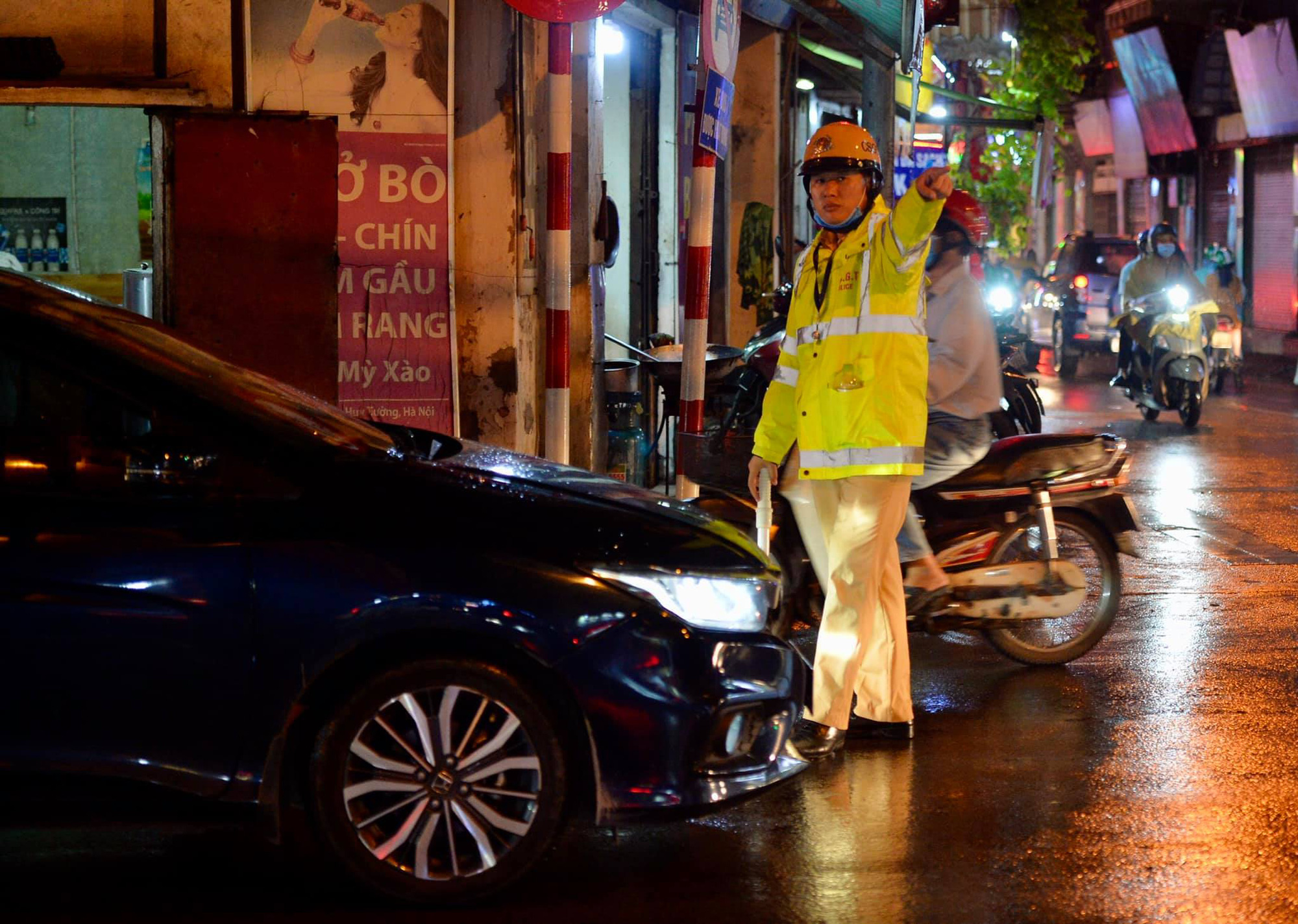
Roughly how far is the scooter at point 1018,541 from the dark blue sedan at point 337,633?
6.96ft

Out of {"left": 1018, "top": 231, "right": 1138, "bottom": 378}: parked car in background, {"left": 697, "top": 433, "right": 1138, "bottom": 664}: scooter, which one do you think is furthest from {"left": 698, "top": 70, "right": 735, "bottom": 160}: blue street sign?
{"left": 1018, "top": 231, "right": 1138, "bottom": 378}: parked car in background

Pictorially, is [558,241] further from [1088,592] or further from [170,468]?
[170,468]

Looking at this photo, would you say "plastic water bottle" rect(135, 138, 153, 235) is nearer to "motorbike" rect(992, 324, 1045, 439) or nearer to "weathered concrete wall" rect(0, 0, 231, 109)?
"weathered concrete wall" rect(0, 0, 231, 109)

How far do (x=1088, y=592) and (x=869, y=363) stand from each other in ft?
6.11

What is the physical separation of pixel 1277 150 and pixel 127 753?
28436 millimetres

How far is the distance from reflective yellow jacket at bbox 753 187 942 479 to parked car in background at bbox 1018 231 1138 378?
603 inches

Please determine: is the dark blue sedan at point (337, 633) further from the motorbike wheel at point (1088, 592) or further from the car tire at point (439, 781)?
the motorbike wheel at point (1088, 592)

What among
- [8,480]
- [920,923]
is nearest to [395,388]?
[8,480]

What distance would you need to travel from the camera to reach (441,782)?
13.0 ft

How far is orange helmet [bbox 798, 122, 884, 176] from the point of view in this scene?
5102 millimetres

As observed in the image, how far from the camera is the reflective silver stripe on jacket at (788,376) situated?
17.9 ft

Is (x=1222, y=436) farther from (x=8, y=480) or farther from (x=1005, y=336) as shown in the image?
(x=8, y=480)

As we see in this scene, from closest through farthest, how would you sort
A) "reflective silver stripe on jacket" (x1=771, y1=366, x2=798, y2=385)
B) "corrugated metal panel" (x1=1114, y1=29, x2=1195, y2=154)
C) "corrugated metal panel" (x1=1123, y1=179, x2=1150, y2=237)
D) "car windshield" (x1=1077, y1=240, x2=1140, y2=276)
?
"reflective silver stripe on jacket" (x1=771, y1=366, x2=798, y2=385) < "car windshield" (x1=1077, y1=240, x2=1140, y2=276) < "corrugated metal panel" (x1=1114, y1=29, x2=1195, y2=154) < "corrugated metal panel" (x1=1123, y1=179, x2=1150, y2=237)

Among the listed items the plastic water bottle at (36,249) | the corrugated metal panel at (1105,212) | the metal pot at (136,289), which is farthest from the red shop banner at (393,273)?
the corrugated metal panel at (1105,212)
